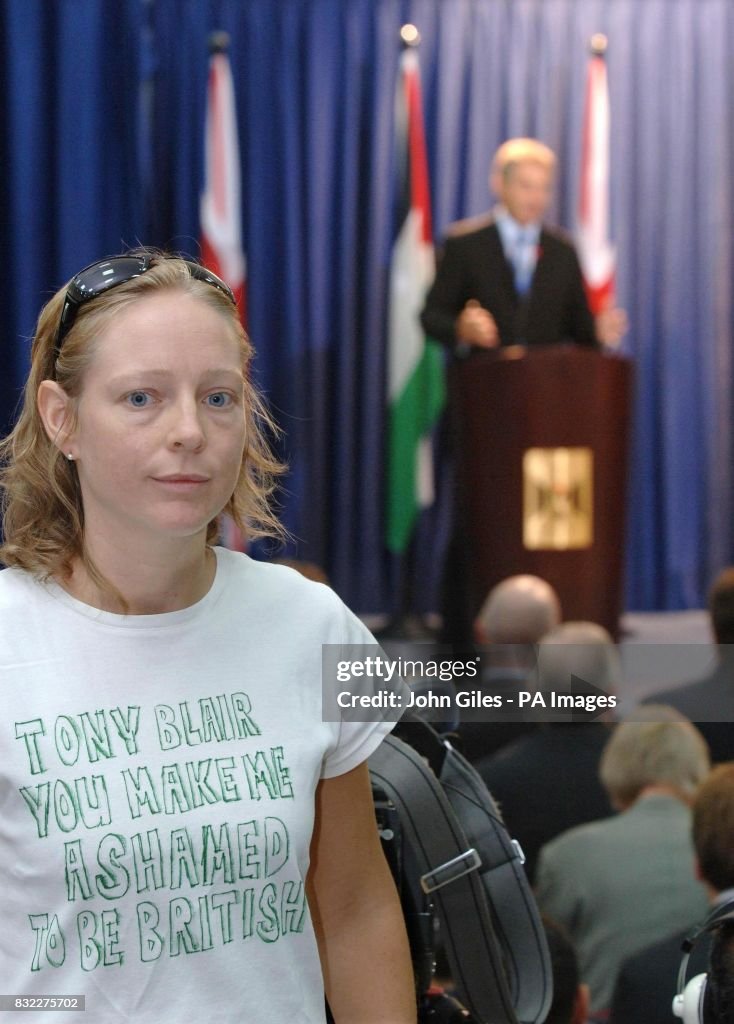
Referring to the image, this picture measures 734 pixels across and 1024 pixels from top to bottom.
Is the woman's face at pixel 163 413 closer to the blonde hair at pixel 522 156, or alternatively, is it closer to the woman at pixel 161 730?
the woman at pixel 161 730

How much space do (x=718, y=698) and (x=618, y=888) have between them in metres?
0.49

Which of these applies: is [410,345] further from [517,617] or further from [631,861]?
[631,861]

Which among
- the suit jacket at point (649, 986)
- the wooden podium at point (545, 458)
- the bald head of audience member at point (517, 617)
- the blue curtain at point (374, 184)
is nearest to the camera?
the suit jacket at point (649, 986)

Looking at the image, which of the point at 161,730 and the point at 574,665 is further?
the point at 574,665

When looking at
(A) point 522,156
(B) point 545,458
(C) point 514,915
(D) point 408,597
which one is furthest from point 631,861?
(D) point 408,597

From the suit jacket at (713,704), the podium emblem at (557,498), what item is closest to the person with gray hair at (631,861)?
the suit jacket at (713,704)

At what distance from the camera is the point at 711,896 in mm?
2051

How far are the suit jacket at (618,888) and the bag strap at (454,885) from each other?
999 mm

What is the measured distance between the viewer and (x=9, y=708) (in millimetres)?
1156

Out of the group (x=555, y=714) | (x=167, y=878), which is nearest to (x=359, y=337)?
(x=555, y=714)

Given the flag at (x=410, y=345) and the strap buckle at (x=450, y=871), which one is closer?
the strap buckle at (x=450, y=871)

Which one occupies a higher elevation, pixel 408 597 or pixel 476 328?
pixel 476 328

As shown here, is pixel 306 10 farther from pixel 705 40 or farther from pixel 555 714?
pixel 555 714

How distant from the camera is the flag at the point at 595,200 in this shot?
696 cm
